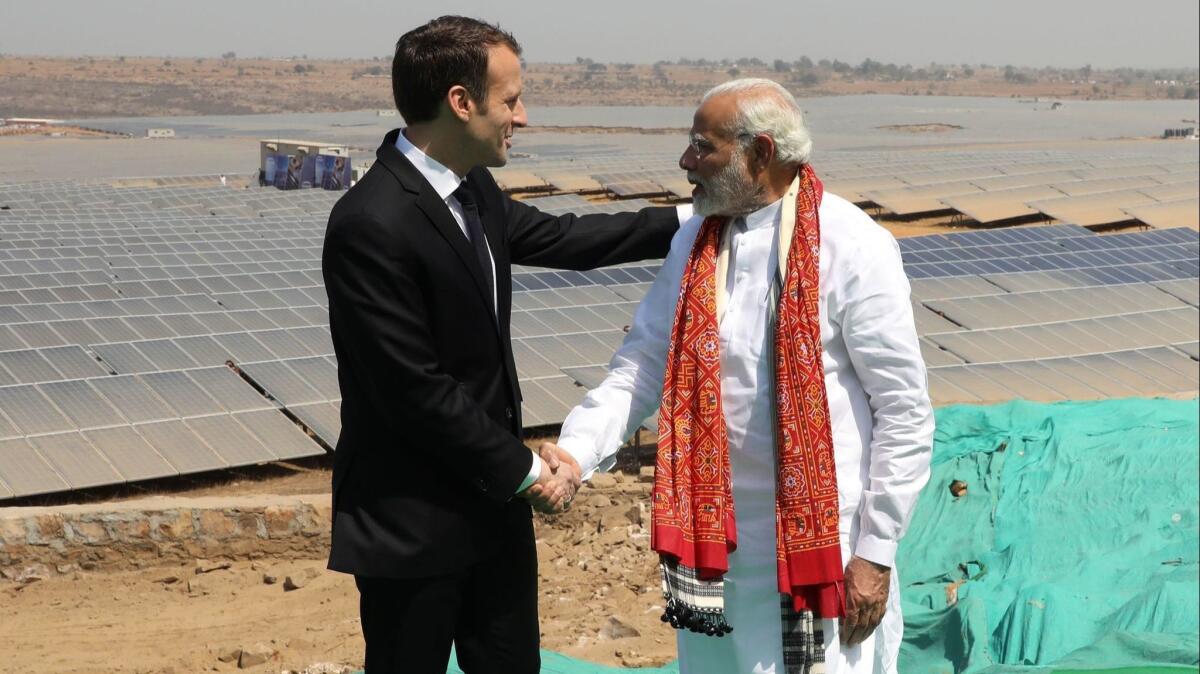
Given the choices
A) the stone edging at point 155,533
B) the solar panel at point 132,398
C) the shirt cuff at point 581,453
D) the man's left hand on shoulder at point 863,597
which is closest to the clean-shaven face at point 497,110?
the shirt cuff at point 581,453

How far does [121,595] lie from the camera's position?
7340 mm

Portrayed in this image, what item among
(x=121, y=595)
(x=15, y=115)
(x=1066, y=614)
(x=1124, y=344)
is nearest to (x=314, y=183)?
(x=15, y=115)

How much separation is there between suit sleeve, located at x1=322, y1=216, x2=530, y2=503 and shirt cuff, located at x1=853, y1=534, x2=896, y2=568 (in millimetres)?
845

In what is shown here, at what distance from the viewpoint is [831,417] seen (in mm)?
3102

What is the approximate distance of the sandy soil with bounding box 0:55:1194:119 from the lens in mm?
20270

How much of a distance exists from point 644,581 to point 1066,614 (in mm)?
2396

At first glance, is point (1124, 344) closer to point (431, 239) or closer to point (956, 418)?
point (956, 418)

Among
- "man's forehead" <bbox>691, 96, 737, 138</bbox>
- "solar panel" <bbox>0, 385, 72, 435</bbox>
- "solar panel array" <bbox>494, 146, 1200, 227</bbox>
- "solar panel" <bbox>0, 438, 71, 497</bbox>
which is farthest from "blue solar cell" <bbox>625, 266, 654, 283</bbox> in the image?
"solar panel array" <bbox>494, 146, 1200, 227</bbox>

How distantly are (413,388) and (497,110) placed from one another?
0.67 meters

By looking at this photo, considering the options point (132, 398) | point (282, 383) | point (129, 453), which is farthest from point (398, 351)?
point (282, 383)

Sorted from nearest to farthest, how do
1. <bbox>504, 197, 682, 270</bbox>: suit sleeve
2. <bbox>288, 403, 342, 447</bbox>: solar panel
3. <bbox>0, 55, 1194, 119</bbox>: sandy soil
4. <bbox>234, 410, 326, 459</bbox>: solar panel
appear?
1. <bbox>504, 197, 682, 270</bbox>: suit sleeve
2. <bbox>234, 410, 326, 459</bbox>: solar panel
3. <bbox>288, 403, 342, 447</bbox>: solar panel
4. <bbox>0, 55, 1194, 119</bbox>: sandy soil

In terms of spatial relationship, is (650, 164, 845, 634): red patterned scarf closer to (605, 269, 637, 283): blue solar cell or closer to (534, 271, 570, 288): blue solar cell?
(534, 271, 570, 288): blue solar cell

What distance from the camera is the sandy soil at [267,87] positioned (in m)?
20.3

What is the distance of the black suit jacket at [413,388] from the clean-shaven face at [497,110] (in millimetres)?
163
